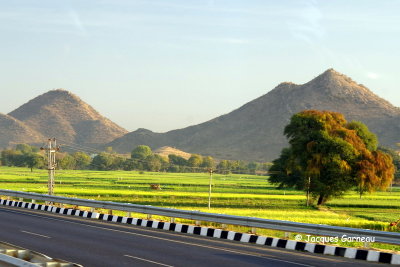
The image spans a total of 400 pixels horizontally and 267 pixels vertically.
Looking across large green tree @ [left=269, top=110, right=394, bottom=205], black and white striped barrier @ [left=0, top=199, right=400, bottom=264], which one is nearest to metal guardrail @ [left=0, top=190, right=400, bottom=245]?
black and white striped barrier @ [left=0, top=199, right=400, bottom=264]

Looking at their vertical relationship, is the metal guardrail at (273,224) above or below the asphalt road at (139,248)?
above

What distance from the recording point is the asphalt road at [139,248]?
16953 mm

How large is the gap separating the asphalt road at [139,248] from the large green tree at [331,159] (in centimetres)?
4132

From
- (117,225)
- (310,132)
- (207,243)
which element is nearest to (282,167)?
(310,132)

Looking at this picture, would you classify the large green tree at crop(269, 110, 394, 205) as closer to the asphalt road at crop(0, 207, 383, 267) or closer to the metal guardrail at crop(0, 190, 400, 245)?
the metal guardrail at crop(0, 190, 400, 245)

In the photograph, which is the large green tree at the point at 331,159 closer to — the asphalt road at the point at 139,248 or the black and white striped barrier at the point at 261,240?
the black and white striped barrier at the point at 261,240

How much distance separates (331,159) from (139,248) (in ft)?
159

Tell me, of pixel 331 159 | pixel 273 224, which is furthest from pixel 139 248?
pixel 331 159

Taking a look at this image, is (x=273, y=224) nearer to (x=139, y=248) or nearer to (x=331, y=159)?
(x=139, y=248)

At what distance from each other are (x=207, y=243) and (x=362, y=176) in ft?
152

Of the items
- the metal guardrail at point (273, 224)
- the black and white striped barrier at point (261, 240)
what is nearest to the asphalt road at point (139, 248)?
the black and white striped barrier at point (261, 240)

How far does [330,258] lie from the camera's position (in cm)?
1820

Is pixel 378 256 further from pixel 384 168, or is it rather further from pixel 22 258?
pixel 384 168

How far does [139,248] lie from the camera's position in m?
19.7
